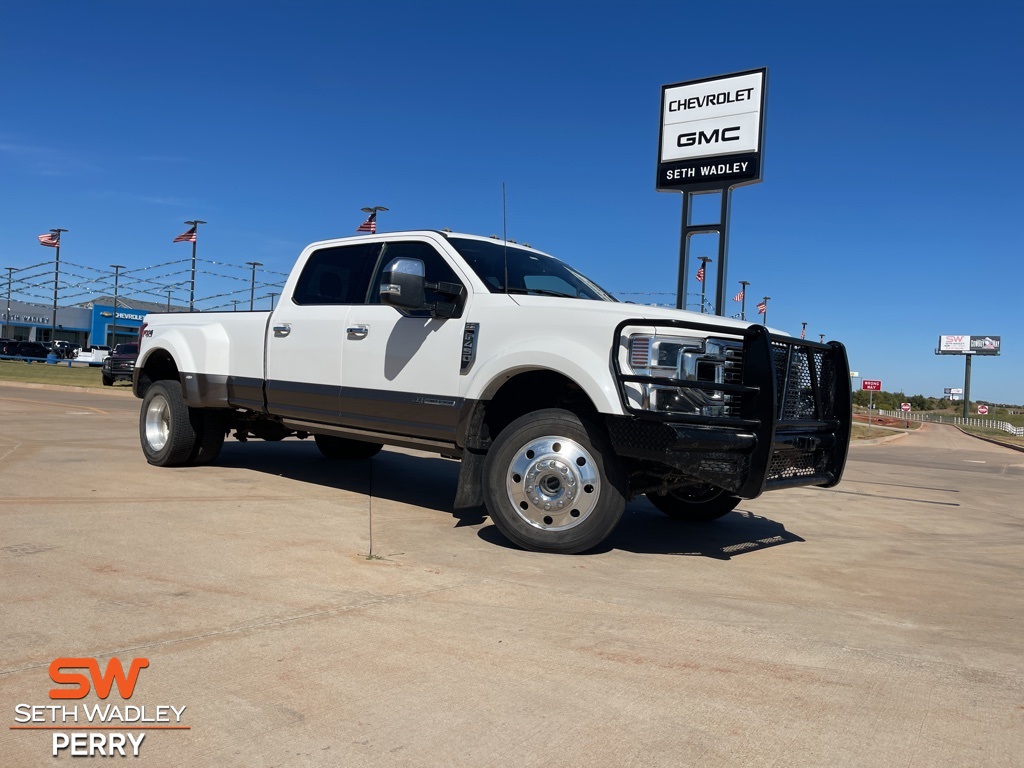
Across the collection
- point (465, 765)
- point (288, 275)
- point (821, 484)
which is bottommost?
point (465, 765)

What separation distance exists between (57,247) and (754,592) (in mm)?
53236

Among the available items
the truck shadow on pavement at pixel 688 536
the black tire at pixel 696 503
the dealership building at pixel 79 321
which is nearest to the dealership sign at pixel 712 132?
the truck shadow on pavement at pixel 688 536

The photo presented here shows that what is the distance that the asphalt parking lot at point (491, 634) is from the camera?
257 cm

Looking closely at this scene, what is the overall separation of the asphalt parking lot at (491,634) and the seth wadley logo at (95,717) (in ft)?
0.09

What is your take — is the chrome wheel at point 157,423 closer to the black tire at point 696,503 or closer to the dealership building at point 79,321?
the black tire at point 696,503

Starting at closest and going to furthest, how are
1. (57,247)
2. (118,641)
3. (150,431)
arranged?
(118,641) < (150,431) < (57,247)

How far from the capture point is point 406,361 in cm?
614

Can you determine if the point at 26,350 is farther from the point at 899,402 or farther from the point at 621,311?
the point at 899,402

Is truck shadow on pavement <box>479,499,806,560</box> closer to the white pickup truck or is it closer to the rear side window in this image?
the white pickup truck

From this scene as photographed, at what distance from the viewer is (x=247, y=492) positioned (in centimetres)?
698

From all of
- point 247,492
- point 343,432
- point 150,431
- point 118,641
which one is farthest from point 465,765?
point 150,431

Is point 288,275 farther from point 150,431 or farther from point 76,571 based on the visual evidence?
Result: point 76,571

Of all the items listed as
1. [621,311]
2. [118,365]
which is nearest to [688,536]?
[621,311]

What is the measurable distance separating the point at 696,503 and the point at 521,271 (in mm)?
2331
